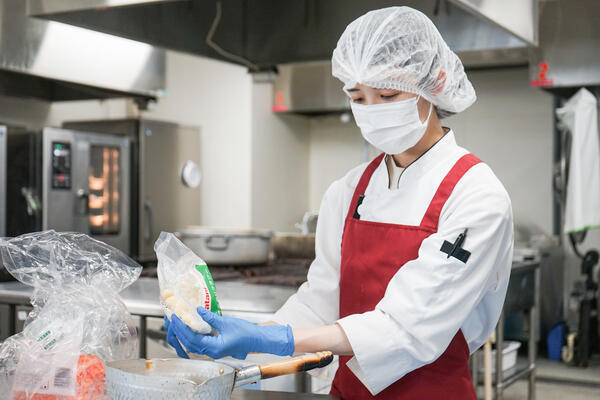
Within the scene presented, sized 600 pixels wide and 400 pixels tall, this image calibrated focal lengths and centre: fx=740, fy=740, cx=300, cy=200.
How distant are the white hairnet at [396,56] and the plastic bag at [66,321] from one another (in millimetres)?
620

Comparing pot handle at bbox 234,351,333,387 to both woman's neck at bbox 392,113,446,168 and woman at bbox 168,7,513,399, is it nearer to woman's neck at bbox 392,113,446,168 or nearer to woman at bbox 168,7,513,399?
woman at bbox 168,7,513,399

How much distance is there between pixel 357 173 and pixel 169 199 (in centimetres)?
399

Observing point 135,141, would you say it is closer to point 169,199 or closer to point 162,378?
point 169,199

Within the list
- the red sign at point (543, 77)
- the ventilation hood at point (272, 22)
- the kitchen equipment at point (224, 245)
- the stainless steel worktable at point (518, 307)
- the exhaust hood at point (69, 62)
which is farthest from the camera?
the red sign at point (543, 77)

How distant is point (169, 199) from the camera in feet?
18.4

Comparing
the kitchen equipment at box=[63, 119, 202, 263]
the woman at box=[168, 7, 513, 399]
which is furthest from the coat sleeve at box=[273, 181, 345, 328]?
the kitchen equipment at box=[63, 119, 202, 263]

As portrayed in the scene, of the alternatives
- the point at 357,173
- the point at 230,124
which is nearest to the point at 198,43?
the point at 357,173

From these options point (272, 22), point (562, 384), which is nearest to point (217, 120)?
point (562, 384)

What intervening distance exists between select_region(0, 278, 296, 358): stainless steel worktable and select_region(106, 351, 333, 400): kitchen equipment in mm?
1128

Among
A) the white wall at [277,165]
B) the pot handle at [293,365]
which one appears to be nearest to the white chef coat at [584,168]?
the white wall at [277,165]

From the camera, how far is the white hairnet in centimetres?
155

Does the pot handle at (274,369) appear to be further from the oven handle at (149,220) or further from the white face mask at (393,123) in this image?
the oven handle at (149,220)

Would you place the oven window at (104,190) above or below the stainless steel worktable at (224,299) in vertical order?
above

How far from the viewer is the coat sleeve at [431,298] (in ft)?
4.64
